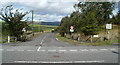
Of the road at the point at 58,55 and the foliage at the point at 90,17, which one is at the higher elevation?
the foliage at the point at 90,17

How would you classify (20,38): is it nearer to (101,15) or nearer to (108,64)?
(108,64)

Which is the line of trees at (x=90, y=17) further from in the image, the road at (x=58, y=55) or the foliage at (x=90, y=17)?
the road at (x=58, y=55)

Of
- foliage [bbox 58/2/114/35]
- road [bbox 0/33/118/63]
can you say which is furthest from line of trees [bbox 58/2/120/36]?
road [bbox 0/33/118/63]

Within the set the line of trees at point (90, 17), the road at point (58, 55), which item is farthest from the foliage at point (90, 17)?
the road at point (58, 55)

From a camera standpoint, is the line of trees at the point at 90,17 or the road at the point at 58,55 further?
the line of trees at the point at 90,17

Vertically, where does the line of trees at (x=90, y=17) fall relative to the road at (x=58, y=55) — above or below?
above

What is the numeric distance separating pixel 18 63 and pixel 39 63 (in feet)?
3.68

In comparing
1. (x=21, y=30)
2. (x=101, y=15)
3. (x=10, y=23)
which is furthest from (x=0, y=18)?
(x=101, y=15)

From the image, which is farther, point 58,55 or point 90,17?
point 90,17

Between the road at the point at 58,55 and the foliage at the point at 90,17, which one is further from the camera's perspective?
the foliage at the point at 90,17

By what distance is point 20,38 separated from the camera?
27.9 m

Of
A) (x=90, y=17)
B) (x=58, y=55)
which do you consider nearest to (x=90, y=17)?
(x=90, y=17)

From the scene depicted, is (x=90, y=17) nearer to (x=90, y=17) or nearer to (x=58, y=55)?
(x=90, y=17)

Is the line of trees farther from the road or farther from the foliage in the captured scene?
the road
